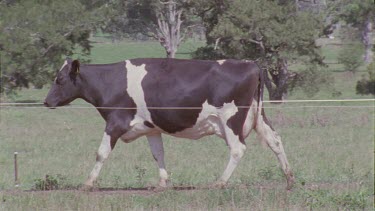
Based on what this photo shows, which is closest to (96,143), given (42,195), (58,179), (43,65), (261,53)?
(58,179)

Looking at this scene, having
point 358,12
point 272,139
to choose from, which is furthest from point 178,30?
point 272,139

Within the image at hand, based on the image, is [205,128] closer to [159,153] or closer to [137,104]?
[159,153]

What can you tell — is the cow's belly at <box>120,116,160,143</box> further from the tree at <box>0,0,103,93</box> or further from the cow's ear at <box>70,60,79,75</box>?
the tree at <box>0,0,103,93</box>

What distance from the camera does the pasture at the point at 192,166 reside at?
9477 mm

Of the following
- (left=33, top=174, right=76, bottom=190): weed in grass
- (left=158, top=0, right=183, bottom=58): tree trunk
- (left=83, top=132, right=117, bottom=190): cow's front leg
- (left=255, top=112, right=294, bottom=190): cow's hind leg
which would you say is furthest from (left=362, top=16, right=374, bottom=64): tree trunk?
(left=33, top=174, right=76, bottom=190): weed in grass

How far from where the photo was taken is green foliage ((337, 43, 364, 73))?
47.4m

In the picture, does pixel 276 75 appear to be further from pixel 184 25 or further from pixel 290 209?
pixel 290 209

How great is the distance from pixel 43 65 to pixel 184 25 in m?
8.49

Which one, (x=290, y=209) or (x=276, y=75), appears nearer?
(x=290, y=209)

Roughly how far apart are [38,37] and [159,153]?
21.1 metres

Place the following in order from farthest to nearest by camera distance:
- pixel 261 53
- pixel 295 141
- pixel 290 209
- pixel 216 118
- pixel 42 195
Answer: pixel 261 53 < pixel 295 141 < pixel 216 118 < pixel 42 195 < pixel 290 209

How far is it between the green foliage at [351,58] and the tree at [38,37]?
1919 centimetres

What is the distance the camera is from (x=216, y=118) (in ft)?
36.5

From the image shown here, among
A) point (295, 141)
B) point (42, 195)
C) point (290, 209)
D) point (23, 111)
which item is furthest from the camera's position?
point (23, 111)
